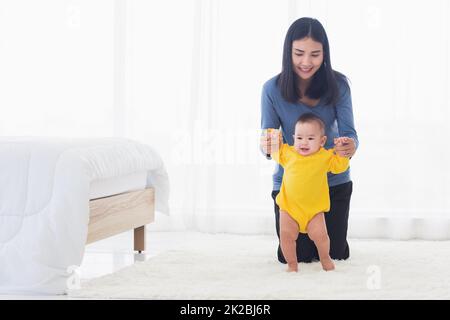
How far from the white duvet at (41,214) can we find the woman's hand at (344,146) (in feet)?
3.00

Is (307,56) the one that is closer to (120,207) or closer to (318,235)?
(318,235)

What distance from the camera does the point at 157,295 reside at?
239 cm

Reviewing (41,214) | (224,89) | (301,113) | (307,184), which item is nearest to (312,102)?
(301,113)

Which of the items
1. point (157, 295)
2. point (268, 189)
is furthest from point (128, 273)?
point (268, 189)

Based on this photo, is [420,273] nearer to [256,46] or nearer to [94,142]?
[94,142]

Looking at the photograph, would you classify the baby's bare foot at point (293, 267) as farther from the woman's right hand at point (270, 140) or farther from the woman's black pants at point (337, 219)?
the woman's right hand at point (270, 140)

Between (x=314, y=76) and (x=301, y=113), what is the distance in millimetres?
158

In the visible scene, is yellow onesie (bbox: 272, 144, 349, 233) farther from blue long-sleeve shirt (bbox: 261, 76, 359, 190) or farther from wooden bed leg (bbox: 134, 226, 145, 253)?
wooden bed leg (bbox: 134, 226, 145, 253)

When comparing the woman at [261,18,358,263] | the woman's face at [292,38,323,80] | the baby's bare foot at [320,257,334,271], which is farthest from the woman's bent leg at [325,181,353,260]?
the woman's face at [292,38,323,80]

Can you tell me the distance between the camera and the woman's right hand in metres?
2.81

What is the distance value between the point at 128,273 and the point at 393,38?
2218 mm

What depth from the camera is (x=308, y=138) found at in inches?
108

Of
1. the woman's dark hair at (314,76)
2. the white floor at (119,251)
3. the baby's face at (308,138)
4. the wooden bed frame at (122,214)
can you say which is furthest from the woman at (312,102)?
the white floor at (119,251)

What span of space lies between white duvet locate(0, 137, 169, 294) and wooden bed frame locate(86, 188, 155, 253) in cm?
21
